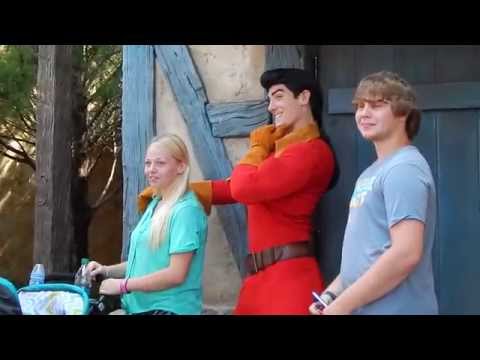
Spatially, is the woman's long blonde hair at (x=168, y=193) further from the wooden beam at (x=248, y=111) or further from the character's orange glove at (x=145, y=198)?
the wooden beam at (x=248, y=111)

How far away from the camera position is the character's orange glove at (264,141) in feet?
12.9

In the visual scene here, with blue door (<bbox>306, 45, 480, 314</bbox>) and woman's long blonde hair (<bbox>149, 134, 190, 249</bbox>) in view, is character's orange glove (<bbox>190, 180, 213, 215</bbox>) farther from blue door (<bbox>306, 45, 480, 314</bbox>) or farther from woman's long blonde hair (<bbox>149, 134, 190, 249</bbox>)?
blue door (<bbox>306, 45, 480, 314</bbox>)

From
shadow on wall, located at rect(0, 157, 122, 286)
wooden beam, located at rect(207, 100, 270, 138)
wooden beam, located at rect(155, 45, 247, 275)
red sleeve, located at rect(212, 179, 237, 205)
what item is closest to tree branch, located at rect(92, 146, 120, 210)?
shadow on wall, located at rect(0, 157, 122, 286)

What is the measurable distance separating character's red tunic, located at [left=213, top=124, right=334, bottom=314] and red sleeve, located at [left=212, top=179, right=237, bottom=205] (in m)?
0.33

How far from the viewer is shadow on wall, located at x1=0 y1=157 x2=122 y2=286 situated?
8.85m

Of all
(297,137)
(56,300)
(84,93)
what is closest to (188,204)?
(297,137)

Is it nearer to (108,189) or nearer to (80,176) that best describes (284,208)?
(80,176)

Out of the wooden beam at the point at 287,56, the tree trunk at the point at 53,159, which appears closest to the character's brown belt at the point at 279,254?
the wooden beam at the point at 287,56

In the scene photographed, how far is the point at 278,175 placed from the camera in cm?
→ 373

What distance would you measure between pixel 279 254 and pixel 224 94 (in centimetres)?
112

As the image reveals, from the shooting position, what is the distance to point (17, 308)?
124 inches

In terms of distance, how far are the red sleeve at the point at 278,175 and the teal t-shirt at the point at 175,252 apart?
0.23 meters
